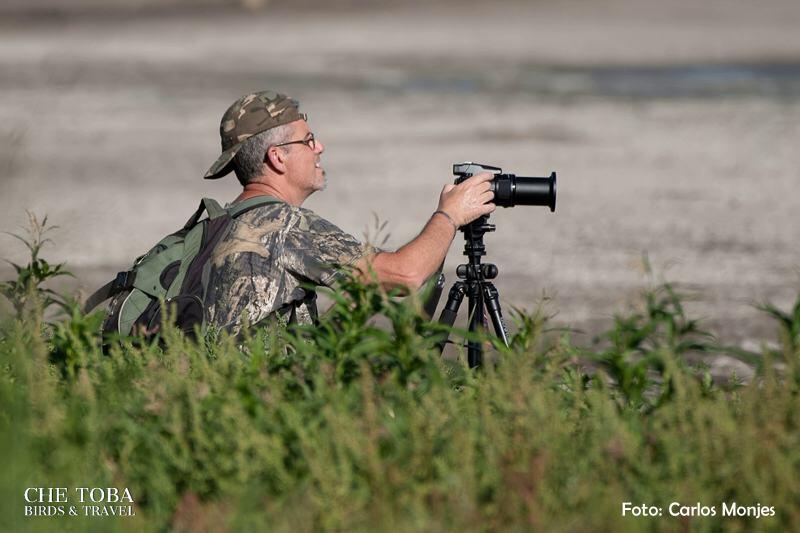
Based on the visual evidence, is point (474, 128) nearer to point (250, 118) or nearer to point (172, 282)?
point (250, 118)

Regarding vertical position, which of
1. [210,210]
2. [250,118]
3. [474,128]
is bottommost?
[210,210]

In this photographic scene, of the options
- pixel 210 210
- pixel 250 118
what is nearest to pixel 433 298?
pixel 210 210

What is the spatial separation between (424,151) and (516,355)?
405 inches

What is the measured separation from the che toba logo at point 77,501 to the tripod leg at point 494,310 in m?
1.59

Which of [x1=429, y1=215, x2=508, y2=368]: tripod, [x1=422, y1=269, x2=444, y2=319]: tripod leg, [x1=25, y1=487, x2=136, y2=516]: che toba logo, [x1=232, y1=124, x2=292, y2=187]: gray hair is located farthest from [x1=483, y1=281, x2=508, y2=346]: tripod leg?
[x1=25, y1=487, x2=136, y2=516]: che toba logo

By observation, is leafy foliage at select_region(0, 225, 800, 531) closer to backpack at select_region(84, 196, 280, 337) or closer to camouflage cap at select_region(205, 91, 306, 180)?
backpack at select_region(84, 196, 280, 337)

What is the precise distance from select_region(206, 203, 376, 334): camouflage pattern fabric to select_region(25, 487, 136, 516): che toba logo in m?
Answer: 1.05

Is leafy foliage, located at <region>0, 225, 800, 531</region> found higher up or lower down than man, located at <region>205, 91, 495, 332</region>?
lower down

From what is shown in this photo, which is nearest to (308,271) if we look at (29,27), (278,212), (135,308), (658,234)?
(278,212)

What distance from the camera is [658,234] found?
402 inches

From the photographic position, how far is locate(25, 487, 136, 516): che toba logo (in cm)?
347

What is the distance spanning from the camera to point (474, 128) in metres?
15.4

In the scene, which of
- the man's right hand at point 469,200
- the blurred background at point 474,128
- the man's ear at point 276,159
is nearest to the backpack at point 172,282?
the man's ear at point 276,159

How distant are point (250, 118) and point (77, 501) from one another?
173cm
